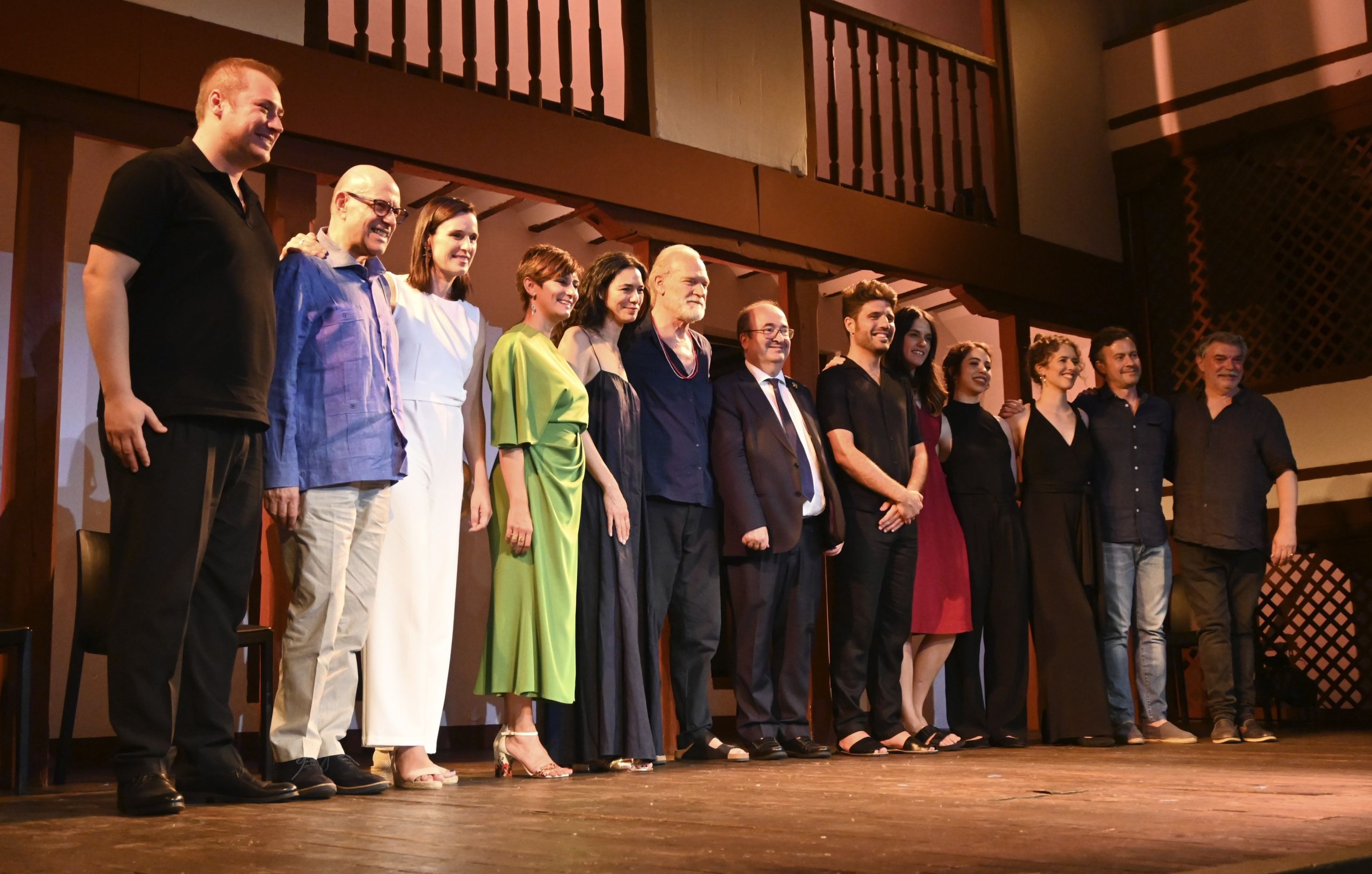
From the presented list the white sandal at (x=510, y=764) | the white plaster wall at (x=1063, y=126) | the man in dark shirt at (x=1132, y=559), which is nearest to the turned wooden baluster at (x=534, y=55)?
the man in dark shirt at (x=1132, y=559)

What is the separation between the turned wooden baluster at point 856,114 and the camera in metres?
6.48

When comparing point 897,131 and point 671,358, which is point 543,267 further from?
point 897,131

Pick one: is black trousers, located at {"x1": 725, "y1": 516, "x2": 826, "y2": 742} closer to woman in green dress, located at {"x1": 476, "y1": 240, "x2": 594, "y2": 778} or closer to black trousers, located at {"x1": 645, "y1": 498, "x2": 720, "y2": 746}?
black trousers, located at {"x1": 645, "y1": 498, "x2": 720, "y2": 746}

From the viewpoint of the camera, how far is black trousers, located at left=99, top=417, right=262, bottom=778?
2416 mm

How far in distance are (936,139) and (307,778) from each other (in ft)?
17.4

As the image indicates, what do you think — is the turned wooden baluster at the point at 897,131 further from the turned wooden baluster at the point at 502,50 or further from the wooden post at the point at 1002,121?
the turned wooden baluster at the point at 502,50

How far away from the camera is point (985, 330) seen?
29.2 feet

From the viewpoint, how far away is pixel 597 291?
12.5 feet

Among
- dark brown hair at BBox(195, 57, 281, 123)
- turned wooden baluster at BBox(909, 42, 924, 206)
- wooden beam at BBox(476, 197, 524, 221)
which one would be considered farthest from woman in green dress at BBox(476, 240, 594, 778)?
turned wooden baluster at BBox(909, 42, 924, 206)

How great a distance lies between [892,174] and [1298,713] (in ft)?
13.5

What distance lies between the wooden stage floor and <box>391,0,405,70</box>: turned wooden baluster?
283 centimetres

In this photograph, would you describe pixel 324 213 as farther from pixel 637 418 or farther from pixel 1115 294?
pixel 1115 294

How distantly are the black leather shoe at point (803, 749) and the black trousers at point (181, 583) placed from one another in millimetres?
1893

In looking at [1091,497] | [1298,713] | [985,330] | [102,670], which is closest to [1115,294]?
[985,330]
